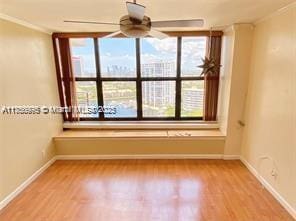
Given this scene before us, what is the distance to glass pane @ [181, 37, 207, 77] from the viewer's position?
14.5 feet

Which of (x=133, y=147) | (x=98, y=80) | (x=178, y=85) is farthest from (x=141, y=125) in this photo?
(x=98, y=80)

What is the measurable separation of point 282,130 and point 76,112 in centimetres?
362

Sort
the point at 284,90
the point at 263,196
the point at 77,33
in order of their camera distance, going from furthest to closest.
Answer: the point at 77,33, the point at 263,196, the point at 284,90

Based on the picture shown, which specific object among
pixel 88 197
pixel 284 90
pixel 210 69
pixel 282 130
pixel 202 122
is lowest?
pixel 88 197

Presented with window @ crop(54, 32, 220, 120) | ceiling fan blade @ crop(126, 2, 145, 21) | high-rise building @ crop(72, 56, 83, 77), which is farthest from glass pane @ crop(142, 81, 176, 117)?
ceiling fan blade @ crop(126, 2, 145, 21)

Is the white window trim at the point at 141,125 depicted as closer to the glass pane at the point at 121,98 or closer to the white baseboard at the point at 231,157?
the glass pane at the point at 121,98

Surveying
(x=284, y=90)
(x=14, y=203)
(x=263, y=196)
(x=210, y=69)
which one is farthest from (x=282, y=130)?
(x=14, y=203)

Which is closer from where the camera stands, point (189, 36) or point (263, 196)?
point (263, 196)

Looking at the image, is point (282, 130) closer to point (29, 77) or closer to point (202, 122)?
point (202, 122)

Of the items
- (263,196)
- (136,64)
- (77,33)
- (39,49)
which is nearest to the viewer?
(263,196)

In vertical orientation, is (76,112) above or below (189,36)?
below

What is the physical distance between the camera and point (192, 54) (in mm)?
4473

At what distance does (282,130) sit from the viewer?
2803 mm

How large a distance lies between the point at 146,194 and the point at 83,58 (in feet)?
9.46
